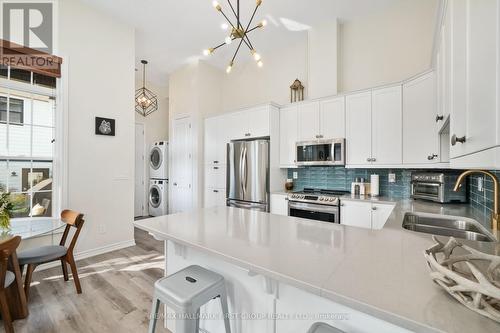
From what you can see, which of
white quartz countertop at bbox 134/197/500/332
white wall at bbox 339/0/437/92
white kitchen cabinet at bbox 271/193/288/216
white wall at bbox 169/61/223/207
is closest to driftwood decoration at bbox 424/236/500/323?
white quartz countertop at bbox 134/197/500/332

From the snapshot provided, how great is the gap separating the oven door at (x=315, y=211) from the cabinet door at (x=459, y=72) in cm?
176

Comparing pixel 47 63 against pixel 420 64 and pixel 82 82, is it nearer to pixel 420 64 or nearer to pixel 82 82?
pixel 82 82

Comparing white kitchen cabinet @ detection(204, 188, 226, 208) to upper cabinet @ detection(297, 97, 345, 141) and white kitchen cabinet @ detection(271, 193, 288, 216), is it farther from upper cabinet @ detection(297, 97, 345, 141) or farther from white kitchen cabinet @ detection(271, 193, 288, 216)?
upper cabinet @ detection(297, 97, 345, 141)

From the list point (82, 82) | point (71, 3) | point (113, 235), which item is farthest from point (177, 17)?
point (113, 235)

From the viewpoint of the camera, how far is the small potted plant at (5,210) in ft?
5.64

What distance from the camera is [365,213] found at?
2.58m

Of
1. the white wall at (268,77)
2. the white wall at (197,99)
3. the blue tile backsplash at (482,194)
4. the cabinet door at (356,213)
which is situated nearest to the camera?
the blue tile backsplash at (482,194)

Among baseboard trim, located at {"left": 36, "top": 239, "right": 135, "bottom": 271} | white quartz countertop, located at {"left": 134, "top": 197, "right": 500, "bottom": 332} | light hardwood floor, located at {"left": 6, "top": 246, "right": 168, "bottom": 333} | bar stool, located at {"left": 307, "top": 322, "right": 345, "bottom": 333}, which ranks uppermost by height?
white quartz countertop, located at {"left": 134, "top": 197, "right": 500, "bottom": 332}

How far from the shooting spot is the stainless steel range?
2768 mm

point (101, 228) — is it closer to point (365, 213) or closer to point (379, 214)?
point (365, 213)

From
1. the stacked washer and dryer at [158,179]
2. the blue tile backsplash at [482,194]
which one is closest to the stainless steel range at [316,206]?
the blue tile backsplash at [482,194]

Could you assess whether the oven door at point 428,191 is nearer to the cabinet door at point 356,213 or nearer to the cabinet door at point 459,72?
the cabinet door at point 356,213

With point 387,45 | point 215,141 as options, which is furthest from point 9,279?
point 387,45

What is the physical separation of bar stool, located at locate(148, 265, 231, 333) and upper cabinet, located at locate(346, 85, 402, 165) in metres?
2.49
